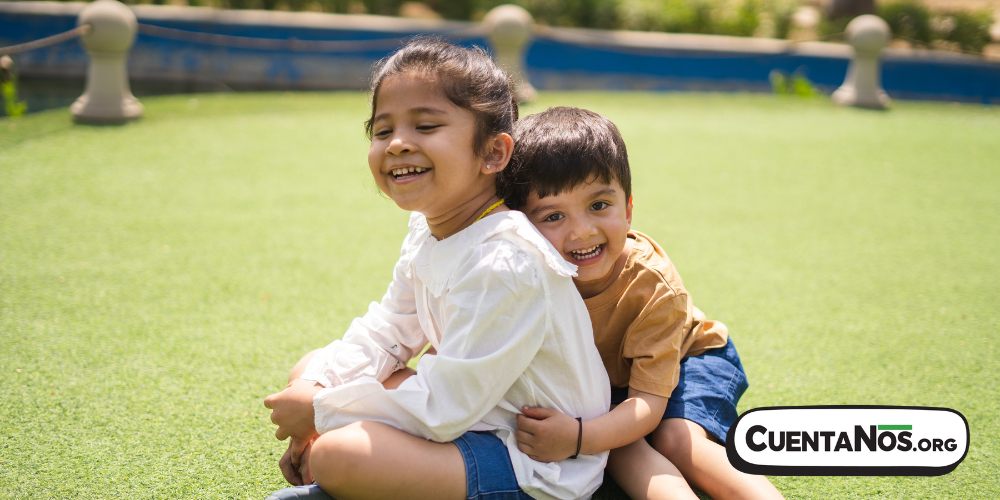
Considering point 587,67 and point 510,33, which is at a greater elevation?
point 510,33

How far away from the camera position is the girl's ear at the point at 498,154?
1895 millimetres

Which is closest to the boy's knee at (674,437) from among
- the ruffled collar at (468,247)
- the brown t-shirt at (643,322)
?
the brown t-shirt at (643,322)

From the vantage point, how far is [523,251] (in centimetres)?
174

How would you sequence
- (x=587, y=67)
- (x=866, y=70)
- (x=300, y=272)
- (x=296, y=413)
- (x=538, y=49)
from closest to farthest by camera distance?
(x=296, y=413)
(x=300, y=272)
(x=866, y=70)
(x=538, y=49)
(x=587, y=67)

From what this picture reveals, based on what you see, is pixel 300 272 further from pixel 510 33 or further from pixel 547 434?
pixel 510 33

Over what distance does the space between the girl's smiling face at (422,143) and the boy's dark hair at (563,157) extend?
0.69ft

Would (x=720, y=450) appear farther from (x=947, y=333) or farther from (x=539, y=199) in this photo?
(x=947, y=333)

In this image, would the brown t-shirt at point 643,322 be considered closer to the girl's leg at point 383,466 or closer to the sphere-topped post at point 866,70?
the girl's leg at point 383,466

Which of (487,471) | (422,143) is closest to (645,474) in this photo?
(487,471)

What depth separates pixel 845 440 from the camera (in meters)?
1.72

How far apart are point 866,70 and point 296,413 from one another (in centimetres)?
851

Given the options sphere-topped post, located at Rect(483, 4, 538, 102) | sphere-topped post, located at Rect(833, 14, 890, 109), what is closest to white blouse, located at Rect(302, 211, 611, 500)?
sphere-topped post, located at Rect(483, 4, 538, 102)

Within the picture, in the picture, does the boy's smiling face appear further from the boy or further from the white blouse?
the white blouse

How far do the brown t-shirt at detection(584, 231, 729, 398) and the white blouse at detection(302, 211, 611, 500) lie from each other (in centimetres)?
13
